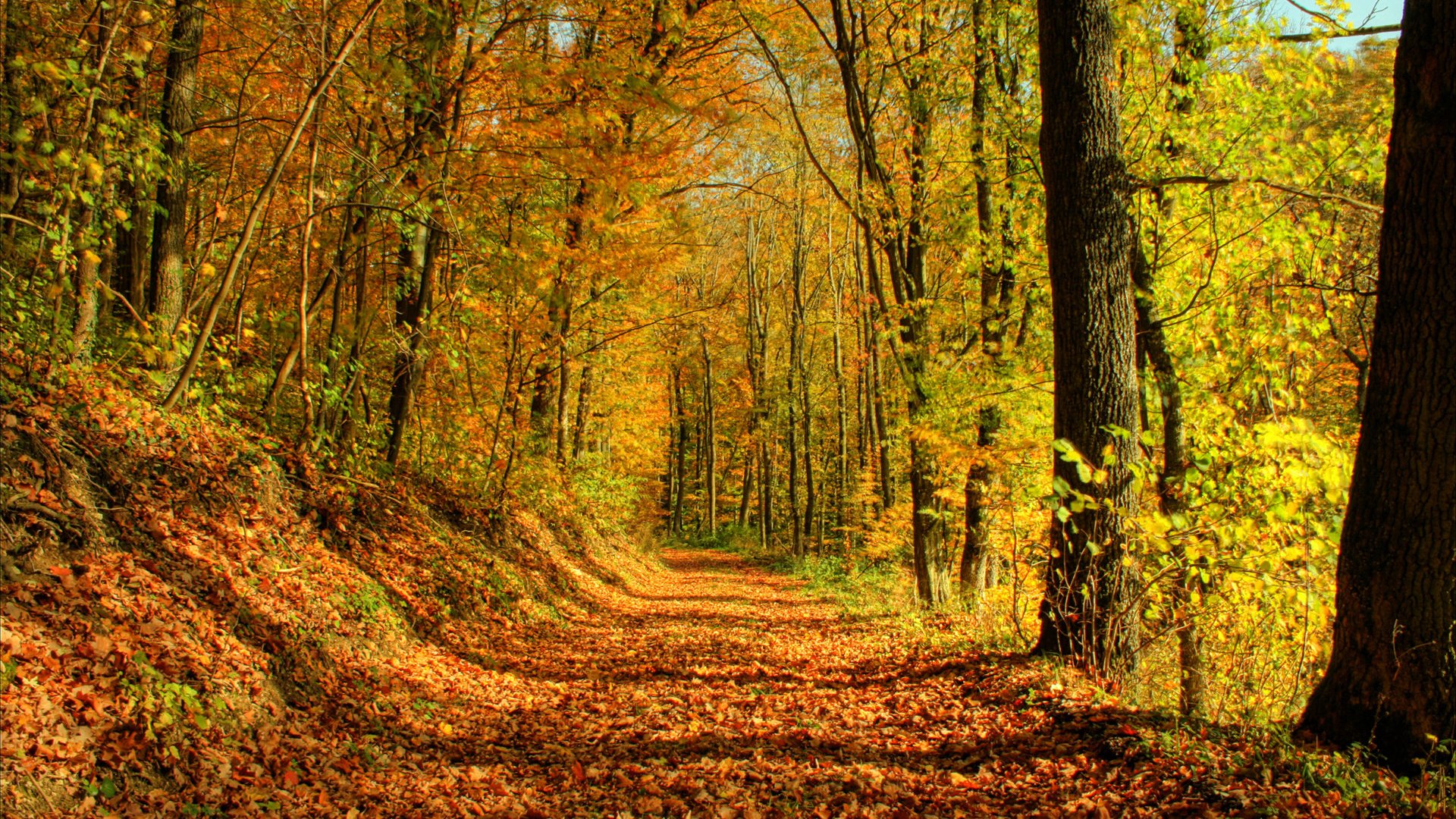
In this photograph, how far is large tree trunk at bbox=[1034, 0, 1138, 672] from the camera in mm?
4926

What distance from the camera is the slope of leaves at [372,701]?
304 cm

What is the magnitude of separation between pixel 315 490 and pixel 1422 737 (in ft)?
25.2

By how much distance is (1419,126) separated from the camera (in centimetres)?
320

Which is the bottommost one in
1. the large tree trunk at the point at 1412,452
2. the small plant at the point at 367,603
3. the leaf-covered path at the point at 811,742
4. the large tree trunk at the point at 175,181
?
the leaf-covered path at the point at 811,742

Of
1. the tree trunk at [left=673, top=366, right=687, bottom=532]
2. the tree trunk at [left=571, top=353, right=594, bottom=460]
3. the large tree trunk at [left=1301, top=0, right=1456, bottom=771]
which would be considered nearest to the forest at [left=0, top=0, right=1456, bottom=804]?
the large tree trunk at [left=1301, top=0, right=1456, bottom=771]

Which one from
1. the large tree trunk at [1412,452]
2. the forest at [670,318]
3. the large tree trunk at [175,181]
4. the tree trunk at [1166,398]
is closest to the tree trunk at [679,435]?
the forest at [670,318]

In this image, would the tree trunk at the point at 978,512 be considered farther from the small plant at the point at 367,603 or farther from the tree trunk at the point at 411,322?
the tree trunk at the point at 411,322

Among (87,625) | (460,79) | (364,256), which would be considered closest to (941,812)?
(87,625)

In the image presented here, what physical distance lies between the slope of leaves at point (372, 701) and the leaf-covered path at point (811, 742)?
0.08 ft

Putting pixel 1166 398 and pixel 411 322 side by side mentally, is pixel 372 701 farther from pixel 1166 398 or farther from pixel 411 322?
pixel 1166 398

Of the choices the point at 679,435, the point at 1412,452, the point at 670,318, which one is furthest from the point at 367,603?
the point at 679,435

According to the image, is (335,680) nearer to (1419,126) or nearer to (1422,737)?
(1422,737)

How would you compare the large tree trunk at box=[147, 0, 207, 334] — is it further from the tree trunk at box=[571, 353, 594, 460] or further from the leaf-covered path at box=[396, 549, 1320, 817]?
the tree trunk at box=[571, 353, 594, 460]

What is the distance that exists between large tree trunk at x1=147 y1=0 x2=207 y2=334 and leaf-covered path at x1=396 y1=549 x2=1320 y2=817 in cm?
420
